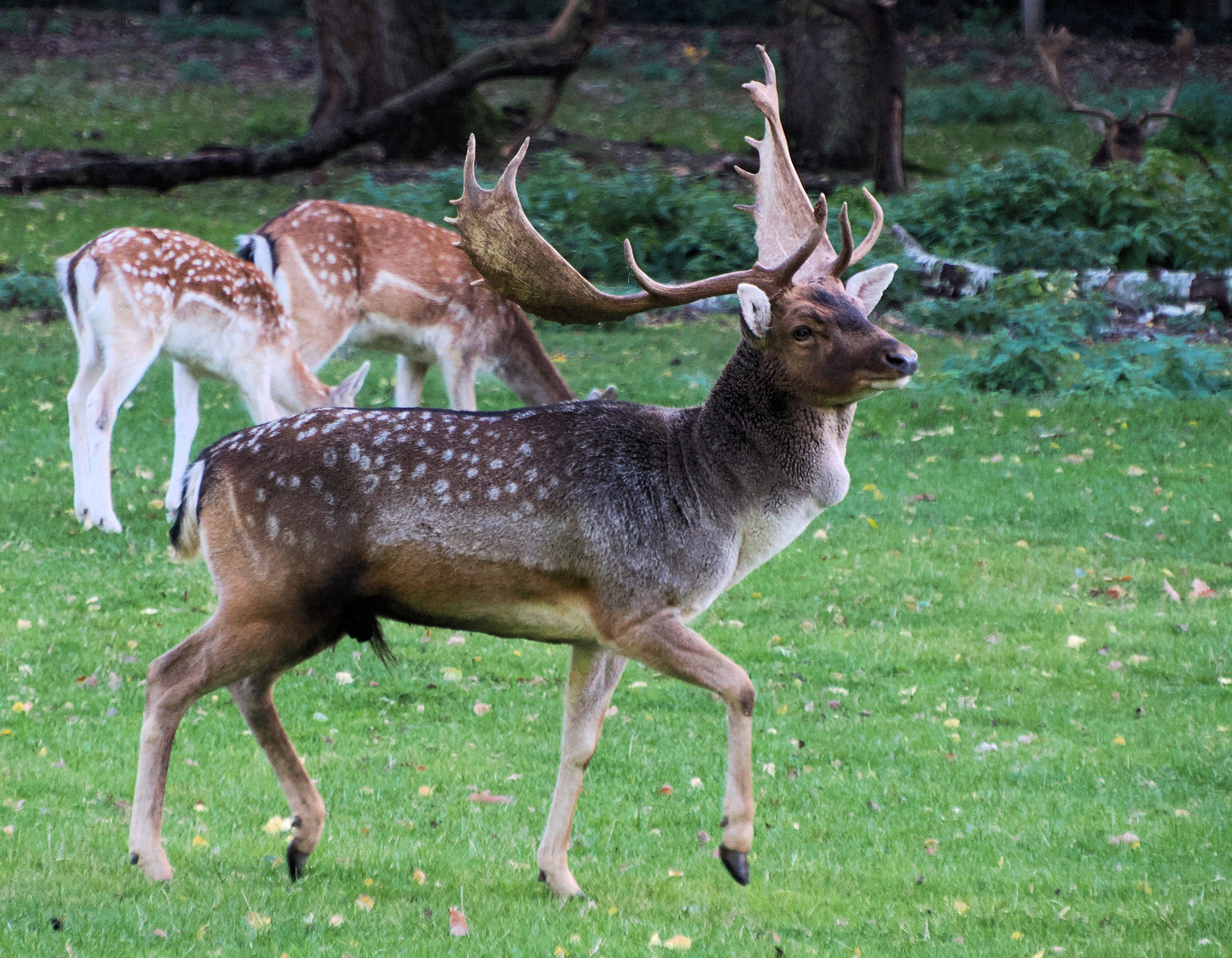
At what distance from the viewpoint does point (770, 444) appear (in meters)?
4.89

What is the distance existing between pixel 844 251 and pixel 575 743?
1.83 m

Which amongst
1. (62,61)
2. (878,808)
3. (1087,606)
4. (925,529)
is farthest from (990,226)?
(62,61)

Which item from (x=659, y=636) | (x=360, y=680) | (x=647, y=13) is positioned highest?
(x=659, y=636)

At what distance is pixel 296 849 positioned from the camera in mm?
4762

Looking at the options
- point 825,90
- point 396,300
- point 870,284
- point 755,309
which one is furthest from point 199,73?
point 755,309

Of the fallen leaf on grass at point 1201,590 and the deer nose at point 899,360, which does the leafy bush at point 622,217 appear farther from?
the deer nose at point 899,360

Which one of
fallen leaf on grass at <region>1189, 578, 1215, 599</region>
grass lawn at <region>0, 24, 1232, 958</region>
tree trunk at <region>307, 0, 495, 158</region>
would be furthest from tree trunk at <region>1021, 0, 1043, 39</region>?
fallen leaf on grass at <region>1189, 578, 1215, 599</region>

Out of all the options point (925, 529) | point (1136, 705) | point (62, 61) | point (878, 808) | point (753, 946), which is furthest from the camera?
point (62, 61)

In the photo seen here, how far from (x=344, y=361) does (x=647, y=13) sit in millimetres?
23434

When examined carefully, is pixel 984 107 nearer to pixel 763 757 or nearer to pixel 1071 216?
pixel 1071 216

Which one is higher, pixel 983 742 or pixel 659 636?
pixel 659 636

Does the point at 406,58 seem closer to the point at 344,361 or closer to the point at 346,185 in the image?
the point at 346,185

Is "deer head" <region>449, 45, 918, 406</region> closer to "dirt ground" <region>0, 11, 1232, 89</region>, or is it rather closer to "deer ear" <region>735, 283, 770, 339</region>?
"deer ear" <region>735, 283, 770, 339</region>

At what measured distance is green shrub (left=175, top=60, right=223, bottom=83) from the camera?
1114 inches
